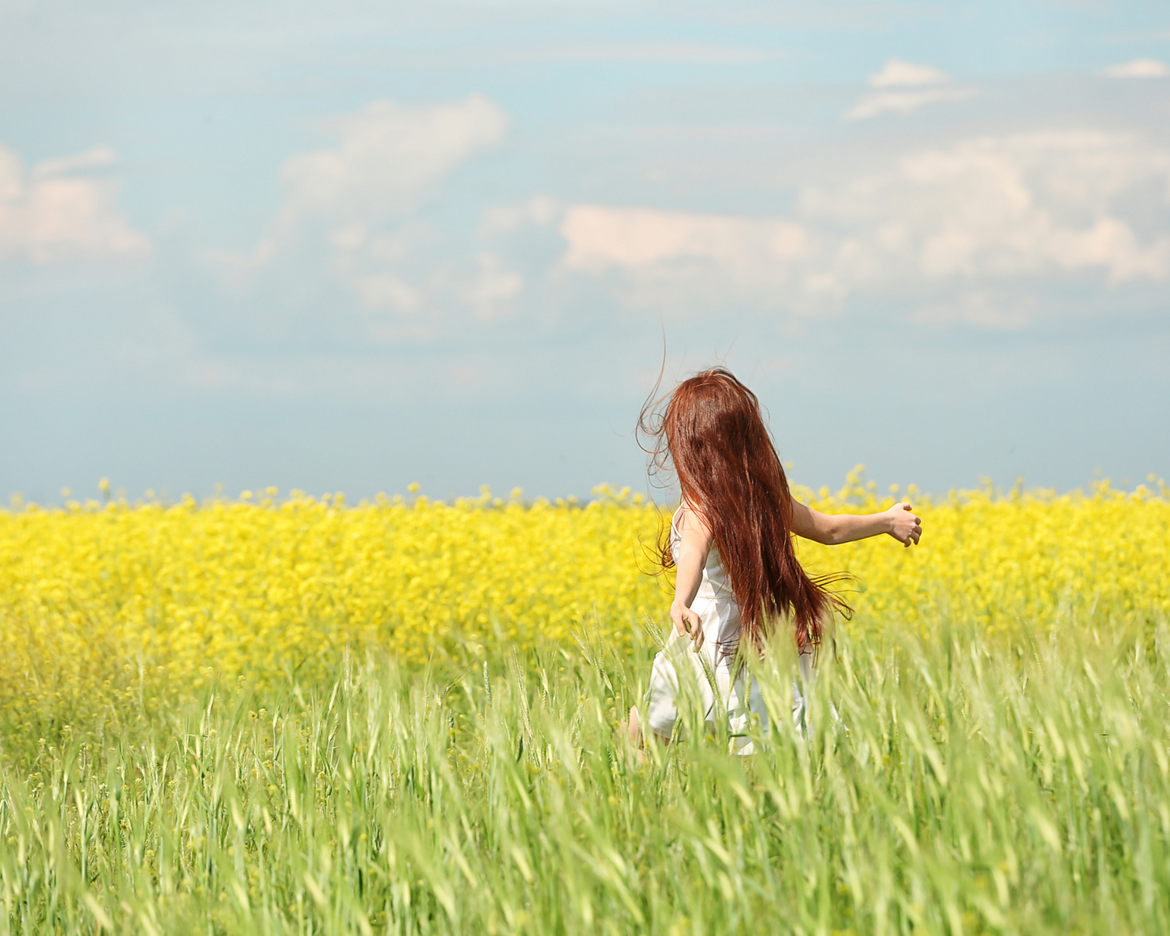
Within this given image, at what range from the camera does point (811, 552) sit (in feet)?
25.3

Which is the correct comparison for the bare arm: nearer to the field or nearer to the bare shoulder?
the bare shoulder

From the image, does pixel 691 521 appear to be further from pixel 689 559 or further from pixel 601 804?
pixel 601 804

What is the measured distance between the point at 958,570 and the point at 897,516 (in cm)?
384

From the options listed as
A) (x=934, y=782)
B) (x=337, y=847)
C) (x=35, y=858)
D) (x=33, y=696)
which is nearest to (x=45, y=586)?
(x=33, y=696)

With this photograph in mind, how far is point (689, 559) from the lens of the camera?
11.7ft

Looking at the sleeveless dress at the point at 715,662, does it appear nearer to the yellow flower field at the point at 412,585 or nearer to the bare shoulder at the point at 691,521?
the bare shoulder at the point at 691,521

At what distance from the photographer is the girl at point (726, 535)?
361cm

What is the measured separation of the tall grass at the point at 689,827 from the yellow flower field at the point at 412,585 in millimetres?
2050

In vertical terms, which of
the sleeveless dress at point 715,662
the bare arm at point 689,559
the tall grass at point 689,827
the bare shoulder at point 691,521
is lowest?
the tall grass at point 689,827

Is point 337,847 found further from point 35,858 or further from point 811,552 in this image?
point 811,552

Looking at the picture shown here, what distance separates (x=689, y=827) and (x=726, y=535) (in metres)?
1.46

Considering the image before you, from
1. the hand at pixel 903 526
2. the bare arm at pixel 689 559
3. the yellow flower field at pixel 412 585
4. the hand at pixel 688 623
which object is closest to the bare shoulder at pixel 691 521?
the bare arm at pixel 689 559

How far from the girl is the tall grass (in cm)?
30

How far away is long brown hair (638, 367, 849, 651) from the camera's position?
11.9ft
